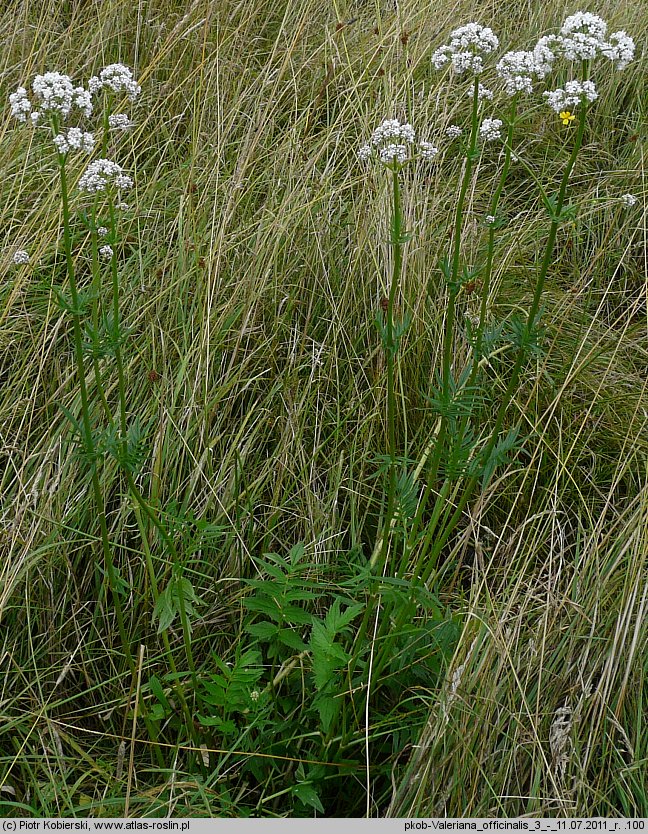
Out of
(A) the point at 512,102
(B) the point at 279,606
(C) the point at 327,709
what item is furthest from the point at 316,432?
(A) the point at 512,102

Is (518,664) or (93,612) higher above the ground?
(518,664)

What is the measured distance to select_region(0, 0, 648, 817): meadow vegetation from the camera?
1793 millimetres

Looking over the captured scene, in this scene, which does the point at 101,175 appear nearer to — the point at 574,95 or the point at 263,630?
the point at 574,95

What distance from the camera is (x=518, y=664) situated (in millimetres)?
1879

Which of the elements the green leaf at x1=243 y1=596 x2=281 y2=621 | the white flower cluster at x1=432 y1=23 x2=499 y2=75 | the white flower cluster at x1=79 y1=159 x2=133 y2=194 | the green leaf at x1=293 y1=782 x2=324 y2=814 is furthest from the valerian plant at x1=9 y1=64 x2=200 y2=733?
the white flower cluster at x1=432 y1=23 x2=499 y2=75

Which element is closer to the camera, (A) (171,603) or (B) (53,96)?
(B) (53,96)

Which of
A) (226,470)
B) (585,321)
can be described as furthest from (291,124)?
(226,470)

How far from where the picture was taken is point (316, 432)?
243cm

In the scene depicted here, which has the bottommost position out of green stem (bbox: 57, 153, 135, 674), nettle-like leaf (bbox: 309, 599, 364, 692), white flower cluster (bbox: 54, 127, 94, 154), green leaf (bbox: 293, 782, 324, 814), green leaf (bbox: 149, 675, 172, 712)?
green leaf (bbox: 293, 782, 324, 814)

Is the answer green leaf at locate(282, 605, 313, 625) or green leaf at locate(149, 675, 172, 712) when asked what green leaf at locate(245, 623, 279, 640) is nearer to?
green leaf at locate(282, 605, 313, 625)

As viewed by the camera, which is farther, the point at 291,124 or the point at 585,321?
Answer: the point at 291,124

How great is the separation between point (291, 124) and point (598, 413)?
1823mm

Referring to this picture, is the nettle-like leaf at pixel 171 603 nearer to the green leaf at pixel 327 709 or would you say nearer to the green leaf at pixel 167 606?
the green leaf at pixel 167 606

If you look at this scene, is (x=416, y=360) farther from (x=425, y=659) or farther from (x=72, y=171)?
(x=72, y=171)
